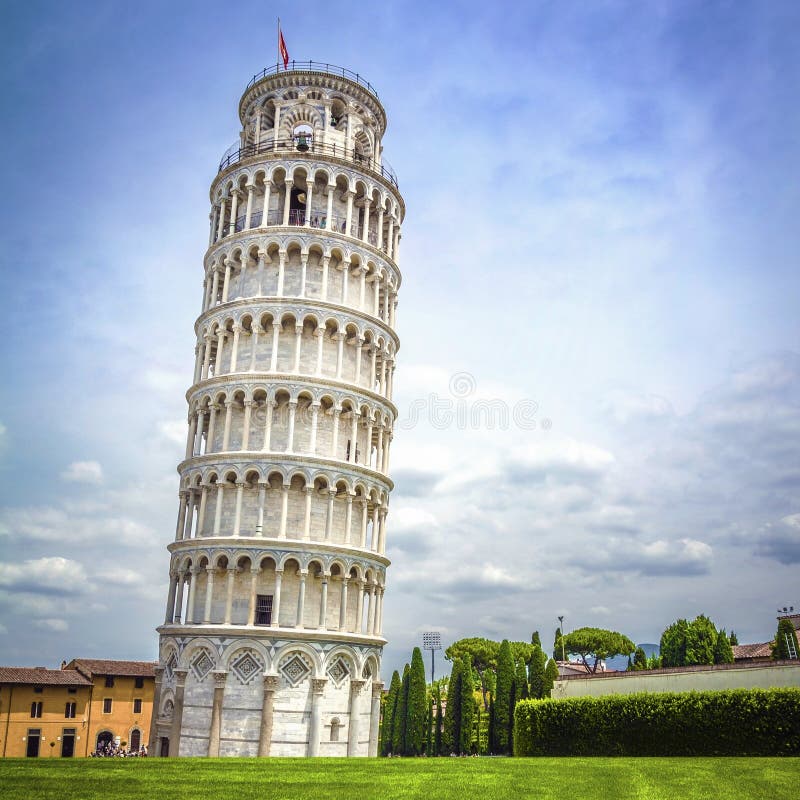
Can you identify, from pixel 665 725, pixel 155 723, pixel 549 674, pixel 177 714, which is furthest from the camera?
pixel 549 674

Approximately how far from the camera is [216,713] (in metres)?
39.8

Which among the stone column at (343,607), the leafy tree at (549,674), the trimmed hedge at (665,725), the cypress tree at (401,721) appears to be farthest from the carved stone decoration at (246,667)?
the cypress tree at (401,721)

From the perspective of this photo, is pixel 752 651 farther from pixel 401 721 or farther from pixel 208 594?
pixel 208 594

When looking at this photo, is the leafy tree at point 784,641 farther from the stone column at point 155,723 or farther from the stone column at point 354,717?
the stone column at point 155,723

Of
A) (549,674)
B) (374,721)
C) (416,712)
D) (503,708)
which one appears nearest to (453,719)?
(416,712)

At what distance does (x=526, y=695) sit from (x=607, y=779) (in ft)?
182

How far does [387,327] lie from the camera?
49.9m

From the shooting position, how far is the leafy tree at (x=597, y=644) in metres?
105

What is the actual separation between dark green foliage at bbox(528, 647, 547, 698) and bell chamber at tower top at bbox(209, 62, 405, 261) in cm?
4286

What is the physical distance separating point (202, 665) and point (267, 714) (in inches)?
175

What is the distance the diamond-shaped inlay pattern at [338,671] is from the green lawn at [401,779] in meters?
12.8

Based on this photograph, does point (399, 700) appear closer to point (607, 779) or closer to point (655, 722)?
point (655, 722)

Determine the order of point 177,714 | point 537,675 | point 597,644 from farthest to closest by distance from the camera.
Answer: point 597,644 < point 537,675 < point 177,714

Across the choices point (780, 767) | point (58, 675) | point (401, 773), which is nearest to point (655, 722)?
point (780, 767)
